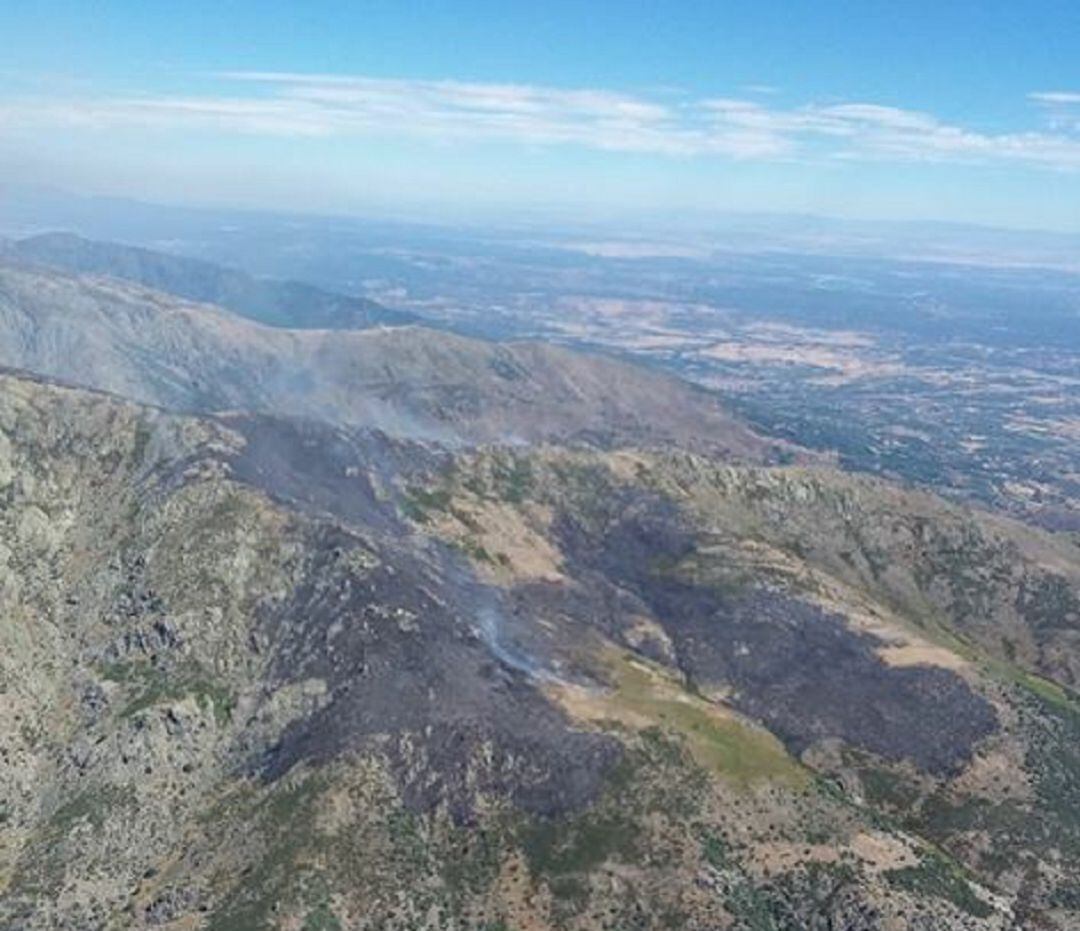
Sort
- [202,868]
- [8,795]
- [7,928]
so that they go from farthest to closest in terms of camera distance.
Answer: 1. [8,795]
2. [202,868]
3. [7,928]

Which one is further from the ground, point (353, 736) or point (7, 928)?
point (353, 736)

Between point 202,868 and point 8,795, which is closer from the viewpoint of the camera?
point 202,868

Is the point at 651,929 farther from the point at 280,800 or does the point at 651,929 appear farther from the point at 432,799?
the point at 280,800

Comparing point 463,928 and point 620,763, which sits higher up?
point 620,763

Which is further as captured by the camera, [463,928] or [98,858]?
[98,858]

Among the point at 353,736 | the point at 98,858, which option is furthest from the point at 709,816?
the point at 98,858

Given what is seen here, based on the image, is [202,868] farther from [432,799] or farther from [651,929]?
[651,929]

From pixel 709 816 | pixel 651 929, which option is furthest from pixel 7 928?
pixel 709 816

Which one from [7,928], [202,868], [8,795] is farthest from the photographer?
[8,795]
